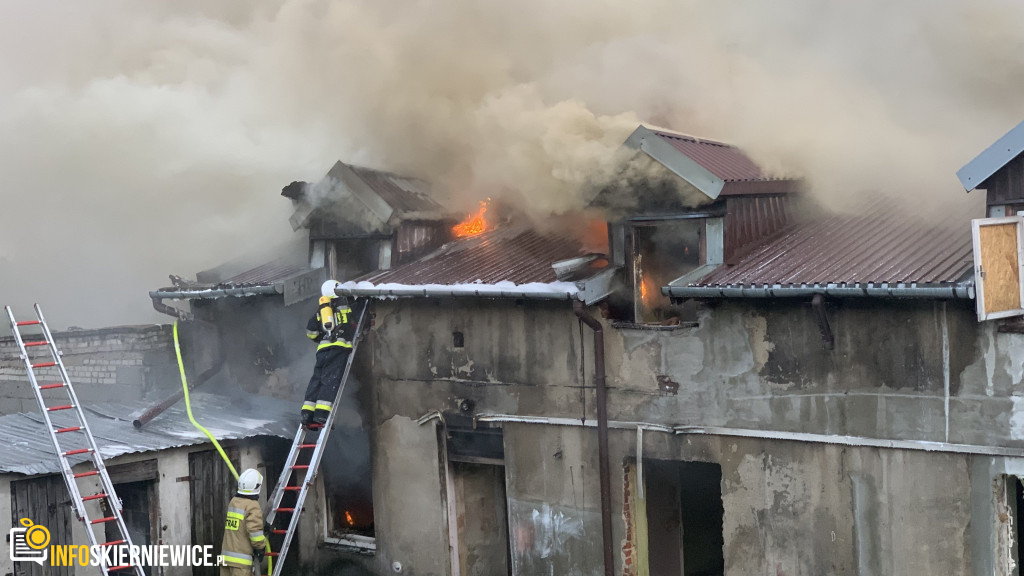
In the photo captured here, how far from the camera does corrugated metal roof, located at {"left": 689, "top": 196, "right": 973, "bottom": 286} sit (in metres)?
7.97

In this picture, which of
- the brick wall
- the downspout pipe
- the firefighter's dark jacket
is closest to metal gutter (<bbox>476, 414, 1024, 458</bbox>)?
the downspout pipe

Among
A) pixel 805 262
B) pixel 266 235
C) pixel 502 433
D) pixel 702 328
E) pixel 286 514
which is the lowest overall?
pixel 286 514

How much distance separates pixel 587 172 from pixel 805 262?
101 inches

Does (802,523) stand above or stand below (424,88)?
below

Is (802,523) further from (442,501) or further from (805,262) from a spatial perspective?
(442,501)

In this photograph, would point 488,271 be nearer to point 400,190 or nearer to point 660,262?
point 660,262

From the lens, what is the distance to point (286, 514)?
11.8 meters

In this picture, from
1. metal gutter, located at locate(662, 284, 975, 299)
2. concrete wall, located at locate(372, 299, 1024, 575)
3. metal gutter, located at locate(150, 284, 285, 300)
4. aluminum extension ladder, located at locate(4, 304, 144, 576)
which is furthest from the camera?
metal gutter, located at locate(150, 284, 285, 300)

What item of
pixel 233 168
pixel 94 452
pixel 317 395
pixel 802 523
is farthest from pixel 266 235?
pixel 802 523

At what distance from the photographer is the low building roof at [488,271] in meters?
9.96

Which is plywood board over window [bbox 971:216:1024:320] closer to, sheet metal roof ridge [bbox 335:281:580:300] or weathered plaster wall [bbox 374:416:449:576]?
sheet metal roof ridge [bbox 335:281:580:300]

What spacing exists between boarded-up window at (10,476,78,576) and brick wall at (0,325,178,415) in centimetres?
510

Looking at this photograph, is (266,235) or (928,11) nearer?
(928,11)

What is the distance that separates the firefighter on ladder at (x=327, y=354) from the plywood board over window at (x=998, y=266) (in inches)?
268
